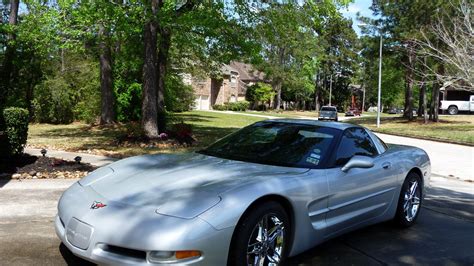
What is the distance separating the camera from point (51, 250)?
A: 14.8 feet

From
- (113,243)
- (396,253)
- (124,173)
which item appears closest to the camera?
(113,243)

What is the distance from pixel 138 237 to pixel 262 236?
1075 mm

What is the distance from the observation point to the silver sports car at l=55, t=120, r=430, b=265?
3.34m

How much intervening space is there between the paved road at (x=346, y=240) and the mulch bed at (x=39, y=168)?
2.30 feet

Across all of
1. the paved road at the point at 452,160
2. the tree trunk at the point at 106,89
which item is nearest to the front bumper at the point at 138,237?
the paved road at the point at 452,160

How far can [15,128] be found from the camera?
A: 8.64m

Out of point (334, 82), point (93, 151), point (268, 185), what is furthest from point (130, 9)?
point (334, 82)

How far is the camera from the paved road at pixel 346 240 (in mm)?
4496

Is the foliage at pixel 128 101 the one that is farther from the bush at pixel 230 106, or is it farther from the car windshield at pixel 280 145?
the bush at pixel 230 106

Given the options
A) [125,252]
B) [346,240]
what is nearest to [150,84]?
[346,240]

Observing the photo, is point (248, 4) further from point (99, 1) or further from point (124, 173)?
point (124, 173)

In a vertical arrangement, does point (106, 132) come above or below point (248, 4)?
below

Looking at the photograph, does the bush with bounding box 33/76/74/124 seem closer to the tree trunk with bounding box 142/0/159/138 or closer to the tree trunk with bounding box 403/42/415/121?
the tree trunk with bounding box 142/0/159/138

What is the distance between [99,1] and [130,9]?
0.86 metres
